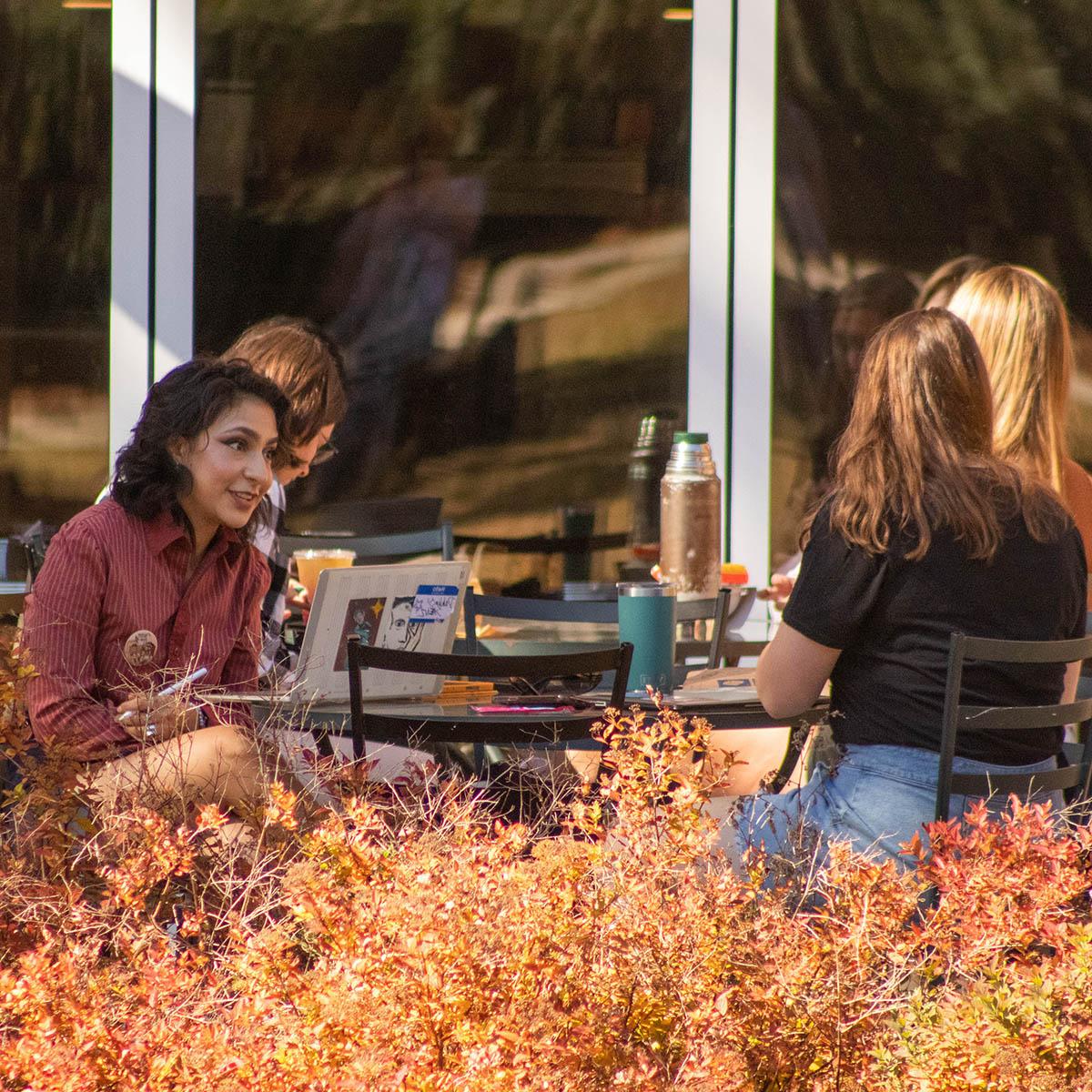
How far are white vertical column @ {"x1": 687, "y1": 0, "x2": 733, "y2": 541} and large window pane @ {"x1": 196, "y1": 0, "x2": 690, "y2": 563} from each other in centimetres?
18

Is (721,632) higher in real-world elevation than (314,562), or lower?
lower

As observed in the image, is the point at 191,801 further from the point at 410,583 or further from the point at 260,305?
the point at 260,305

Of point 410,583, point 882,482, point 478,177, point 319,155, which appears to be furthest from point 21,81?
point 882,482

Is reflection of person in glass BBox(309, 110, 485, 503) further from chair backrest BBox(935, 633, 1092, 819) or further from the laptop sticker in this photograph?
chair backrest BBox(935, 633, 1092, 819)

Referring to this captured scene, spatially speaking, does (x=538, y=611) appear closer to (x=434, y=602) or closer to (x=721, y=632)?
(x=721, y=632)

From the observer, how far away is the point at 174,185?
17.2 ft

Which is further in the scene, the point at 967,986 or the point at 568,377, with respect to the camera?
the point at 568,377

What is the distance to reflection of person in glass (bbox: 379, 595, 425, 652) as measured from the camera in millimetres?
2418

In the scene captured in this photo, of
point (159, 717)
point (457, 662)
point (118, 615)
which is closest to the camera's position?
point (159, 717)

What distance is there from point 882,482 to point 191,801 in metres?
1.23

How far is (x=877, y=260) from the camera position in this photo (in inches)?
218

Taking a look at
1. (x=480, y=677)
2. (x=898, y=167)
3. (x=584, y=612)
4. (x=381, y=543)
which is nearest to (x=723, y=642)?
(x=584, y=612)

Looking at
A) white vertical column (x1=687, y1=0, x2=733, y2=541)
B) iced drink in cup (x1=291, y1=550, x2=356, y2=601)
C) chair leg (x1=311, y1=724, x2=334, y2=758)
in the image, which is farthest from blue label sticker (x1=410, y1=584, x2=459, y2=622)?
white vertical column (x1=687, y1=0, x2=733, y2=541)

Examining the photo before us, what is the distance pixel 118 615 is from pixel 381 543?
6.09ft
